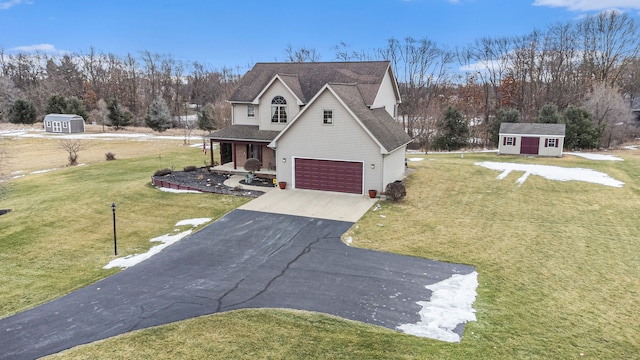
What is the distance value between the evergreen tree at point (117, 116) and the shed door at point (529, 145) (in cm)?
5691

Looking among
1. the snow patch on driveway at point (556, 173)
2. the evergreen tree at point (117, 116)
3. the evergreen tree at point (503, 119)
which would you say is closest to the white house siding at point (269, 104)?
the snow patch on driveway at point (556, 173)

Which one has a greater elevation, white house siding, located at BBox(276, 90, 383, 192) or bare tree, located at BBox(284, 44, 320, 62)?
bare tree, located at BBox(284, 44, 320, 62)

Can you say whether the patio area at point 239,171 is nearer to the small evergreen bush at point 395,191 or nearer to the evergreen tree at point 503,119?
the small evergreen bush at point 395,191

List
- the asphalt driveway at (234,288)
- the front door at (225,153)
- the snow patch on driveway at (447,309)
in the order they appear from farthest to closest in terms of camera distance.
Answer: the front door at (225,153), the asphalt driveway at (234,288), the snow patch on driveway at (447,309)

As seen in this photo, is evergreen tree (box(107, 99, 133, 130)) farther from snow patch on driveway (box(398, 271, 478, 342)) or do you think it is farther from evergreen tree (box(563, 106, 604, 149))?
snow patch on driveway (box(398, 271, 478, 342))

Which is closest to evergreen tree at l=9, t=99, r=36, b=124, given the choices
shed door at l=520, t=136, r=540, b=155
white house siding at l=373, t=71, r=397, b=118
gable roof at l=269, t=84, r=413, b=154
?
gable roof at l=269, t=84, r=413, b=154

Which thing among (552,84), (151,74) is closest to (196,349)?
(552,84)

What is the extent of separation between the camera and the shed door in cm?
3669

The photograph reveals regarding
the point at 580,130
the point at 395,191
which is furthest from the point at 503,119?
the point at 395,191

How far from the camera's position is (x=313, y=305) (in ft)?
36.8

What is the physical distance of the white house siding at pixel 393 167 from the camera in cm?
2247

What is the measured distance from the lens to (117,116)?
64.5 metres

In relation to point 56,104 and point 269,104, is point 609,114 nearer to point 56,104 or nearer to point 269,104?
point 269,104

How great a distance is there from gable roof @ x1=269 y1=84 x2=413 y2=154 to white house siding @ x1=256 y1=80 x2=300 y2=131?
3.56m
